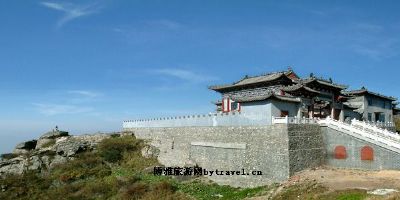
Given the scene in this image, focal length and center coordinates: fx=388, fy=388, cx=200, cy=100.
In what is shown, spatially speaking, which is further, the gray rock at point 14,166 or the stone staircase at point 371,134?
the gray rock at point 14,166

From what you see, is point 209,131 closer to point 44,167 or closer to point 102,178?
point 102,178

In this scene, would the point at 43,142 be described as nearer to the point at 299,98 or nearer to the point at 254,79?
the point at 254,79

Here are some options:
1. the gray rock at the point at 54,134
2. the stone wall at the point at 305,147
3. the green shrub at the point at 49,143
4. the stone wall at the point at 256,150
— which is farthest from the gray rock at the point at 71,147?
the stone wall at the point at 305,147

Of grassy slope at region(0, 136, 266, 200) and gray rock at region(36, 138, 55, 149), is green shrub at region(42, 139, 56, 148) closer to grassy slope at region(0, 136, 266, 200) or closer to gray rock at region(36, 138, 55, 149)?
gray rock at region(36, 138, 55, 149)

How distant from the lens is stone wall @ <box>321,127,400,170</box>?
88.0ft

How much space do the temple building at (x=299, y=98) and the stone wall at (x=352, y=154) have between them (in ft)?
11.3

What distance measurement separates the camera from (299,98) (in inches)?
1276

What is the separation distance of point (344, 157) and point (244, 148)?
746 cm

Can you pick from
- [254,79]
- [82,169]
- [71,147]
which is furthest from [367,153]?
[71,147]

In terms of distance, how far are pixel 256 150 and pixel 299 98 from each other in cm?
629

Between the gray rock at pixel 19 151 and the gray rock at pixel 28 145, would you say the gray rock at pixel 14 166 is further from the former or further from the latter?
the gray rock at pixel 28 145

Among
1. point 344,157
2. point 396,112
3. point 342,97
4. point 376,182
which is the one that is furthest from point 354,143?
point 396,112

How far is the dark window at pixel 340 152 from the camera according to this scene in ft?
94.9

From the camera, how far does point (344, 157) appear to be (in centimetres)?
2892
